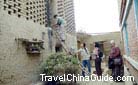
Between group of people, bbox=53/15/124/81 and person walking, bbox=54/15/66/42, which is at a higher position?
person walking, bbox=54/15/66/42

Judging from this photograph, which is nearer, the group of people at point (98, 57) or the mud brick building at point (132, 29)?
the mud brick building at point (132, 29)

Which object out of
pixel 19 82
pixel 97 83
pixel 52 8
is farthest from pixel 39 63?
pixel 52 8

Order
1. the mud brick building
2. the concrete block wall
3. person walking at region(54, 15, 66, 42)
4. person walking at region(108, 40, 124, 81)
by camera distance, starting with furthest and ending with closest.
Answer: person walking at region(54, 15, 66, 42) < person walking at region(108, 40, 124, 81) < the concrete block wall < the mud brick building

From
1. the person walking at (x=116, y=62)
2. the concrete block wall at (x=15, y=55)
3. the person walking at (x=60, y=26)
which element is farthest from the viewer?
the person walking at (x=60, y=26)

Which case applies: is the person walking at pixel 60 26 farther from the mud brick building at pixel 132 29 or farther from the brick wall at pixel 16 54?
the mud brick building at pixel 132 29

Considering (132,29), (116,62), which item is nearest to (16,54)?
(116,62)

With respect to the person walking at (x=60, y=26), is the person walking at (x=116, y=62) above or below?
below

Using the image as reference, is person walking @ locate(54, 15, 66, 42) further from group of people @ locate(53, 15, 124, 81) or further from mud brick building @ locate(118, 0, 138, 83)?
mud brick building @ locate(118, 0, 138, 83)

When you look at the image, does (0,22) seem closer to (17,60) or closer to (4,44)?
(4,44)

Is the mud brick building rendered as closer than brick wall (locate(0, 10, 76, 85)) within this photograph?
Yes

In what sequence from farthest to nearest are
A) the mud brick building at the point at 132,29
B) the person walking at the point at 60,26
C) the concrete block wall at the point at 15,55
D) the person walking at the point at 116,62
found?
the person walking at the point at 60,26
the person walking at the point at 116,62
the concrete block wall at the point at 15,55
the mud brick building at the point at 132,29

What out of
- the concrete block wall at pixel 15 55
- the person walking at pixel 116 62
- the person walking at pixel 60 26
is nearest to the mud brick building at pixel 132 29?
the person walking at pixel 116 62

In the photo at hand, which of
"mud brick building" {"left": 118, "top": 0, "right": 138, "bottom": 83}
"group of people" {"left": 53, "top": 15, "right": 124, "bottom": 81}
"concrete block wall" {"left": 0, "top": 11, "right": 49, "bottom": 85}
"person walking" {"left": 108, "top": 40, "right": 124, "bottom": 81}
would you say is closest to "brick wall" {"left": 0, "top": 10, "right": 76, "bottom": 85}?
"concrete block wall" {"left": 0, "top": 11, "right": 49, "bottom": 85}

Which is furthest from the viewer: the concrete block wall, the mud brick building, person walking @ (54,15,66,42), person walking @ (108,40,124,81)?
person walking @ (54,15,66,42)
